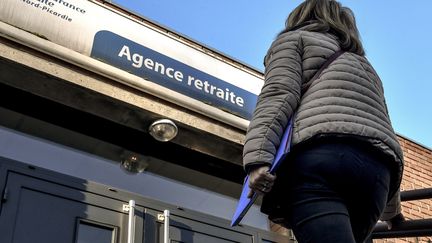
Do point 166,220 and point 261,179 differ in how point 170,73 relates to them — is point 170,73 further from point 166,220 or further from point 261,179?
point 261,179

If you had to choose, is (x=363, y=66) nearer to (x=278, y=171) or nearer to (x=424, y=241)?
(x=278, y=171)

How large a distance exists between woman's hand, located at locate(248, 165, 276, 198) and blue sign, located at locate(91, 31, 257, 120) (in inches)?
95.5

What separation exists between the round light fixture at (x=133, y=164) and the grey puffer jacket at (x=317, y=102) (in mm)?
2423

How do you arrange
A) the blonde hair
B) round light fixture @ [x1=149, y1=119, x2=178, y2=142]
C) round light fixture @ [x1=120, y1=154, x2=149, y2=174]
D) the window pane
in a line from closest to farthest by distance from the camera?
the blonde hair
the window pane
round light fixture @ [x1=149, y1=119, x2=178, y2=142]
round light fixture @ [x1=120, y1=154, x2=149, y2=174]

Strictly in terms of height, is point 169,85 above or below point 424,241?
above

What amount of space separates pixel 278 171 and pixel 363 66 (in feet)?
1.87

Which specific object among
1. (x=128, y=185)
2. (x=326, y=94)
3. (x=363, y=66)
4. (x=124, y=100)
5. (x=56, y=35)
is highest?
(x=56, y=35)

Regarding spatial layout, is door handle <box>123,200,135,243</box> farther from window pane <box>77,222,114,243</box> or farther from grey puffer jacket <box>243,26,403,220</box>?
grey puffer jacket <box>243,26,403,220</box>

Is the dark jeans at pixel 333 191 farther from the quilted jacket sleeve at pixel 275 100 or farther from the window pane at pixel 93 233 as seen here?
the window pane at pixel 93 233

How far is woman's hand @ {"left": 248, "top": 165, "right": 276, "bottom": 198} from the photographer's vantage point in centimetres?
180

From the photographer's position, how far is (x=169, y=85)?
4211 millimetres

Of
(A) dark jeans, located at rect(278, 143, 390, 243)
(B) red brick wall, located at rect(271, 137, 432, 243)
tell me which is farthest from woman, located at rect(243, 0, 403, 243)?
(B) red brick wall, located at rect(271, 137, 432, 243)

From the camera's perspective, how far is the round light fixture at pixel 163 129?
4.18 metres

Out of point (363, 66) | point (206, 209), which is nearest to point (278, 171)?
point (363, 66)
